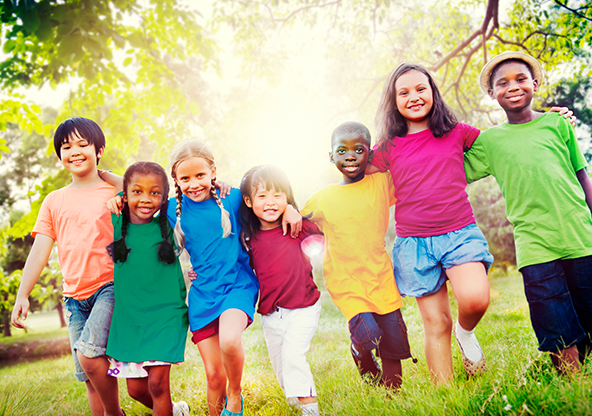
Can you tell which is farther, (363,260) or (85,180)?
(85,180)

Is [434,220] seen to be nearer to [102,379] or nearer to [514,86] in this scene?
[514,86]

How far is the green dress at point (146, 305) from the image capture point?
8.07 ft

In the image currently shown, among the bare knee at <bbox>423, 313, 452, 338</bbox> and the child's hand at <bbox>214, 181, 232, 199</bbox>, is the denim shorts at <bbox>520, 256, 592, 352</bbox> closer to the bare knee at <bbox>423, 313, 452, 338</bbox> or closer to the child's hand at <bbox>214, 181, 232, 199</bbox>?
the bare knee at <bbox>423, 313, 452, 338</bbox>

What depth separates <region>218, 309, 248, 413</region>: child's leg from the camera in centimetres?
233

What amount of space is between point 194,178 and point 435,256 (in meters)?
1.76

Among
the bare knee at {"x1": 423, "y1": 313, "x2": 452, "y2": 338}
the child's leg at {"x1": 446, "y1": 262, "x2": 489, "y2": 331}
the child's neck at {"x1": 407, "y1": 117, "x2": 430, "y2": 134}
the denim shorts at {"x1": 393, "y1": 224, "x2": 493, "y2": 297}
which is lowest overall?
the bare knee at {"x1": 423, "y1": 313, "x2": 452, "y2": 338}

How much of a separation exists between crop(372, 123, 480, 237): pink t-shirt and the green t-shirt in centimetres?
26

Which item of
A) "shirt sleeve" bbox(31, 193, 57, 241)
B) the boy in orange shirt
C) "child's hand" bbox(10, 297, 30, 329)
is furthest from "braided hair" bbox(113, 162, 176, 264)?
"child's hand" bbox(10, 297, 30, 329)

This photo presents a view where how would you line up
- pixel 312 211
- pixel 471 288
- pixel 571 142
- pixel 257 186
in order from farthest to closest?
pixel 312 211
pixel 257 186
pixel 571 142
pixel 471 288

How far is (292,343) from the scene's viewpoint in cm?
248

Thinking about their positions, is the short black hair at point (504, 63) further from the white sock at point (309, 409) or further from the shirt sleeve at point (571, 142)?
the white sock at point (309, 409)

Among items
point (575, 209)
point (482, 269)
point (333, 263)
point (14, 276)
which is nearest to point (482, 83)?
point (575, 209)

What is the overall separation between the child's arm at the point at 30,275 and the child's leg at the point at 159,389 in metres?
0.92

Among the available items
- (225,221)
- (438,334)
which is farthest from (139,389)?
(438,334)
